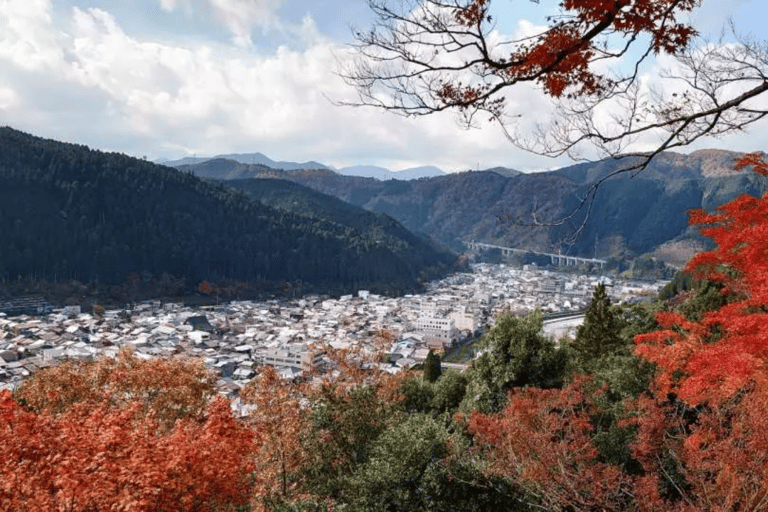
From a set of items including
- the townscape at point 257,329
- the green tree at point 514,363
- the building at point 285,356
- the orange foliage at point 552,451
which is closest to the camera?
the orange foliage at point 552,451

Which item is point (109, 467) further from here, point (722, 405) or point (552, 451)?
point (722, 405)

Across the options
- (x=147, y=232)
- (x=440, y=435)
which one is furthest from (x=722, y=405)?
(x=147, y=232)

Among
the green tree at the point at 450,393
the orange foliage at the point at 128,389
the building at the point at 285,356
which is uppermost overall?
the orange foliage at the point at 128,389

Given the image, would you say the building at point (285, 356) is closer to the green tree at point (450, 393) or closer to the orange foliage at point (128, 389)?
the green tree at point (450, 393)

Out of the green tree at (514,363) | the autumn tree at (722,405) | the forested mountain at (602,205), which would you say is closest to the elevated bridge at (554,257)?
the forested mountain at (602,205)

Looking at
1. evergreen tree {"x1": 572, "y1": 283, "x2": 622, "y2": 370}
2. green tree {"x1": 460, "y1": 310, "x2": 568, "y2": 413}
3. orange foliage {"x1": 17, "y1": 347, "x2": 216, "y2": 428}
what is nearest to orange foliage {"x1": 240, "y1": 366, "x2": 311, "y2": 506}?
orange foliage {"x1": 17, "y1": 347, "x2": 216, "y2": 428}

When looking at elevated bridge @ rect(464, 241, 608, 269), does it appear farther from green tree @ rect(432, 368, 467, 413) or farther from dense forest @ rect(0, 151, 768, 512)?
dense forest @ rect(0, 151, 768, 512)

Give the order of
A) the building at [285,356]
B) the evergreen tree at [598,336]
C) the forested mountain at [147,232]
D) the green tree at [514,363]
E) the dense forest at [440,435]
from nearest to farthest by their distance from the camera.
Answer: the dense forest at [440,435] < the green tree at [514,363] < the evergreen tree at [598,336] < the building at [285,356] < the forested mountain at [147,232]
